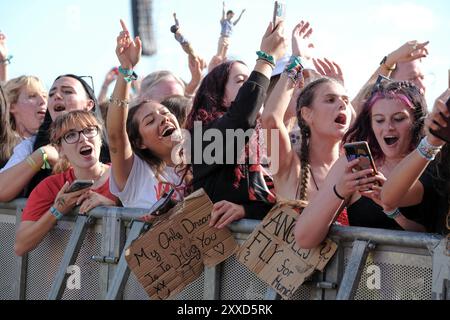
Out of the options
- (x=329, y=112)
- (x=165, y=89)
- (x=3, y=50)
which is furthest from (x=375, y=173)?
(x=3, y=50)

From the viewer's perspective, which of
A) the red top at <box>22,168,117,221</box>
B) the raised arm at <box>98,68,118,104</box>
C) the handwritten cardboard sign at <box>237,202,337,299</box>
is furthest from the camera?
the raised arm at <box>98,68,118,104</box>

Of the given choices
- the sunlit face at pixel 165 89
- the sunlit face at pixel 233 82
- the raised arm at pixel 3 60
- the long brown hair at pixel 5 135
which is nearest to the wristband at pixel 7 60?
the raised arm at pixel 3 60

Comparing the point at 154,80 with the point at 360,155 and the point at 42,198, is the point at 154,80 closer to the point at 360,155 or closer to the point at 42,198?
the point at 42,198

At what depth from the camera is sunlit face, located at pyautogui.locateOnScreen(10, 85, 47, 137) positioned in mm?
7773

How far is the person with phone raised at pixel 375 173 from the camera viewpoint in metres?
4.16

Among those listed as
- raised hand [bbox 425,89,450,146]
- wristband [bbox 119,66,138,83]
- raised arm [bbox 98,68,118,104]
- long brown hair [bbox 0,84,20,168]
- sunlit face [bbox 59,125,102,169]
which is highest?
raised hand [bbox 425,89,450,146]

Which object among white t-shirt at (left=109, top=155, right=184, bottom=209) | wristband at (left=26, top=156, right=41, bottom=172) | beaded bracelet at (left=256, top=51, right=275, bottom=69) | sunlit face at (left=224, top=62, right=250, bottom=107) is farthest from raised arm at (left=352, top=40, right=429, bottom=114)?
wristband at (left=26, top=156, right=41, bottom=172)

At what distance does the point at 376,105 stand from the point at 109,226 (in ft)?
5.45

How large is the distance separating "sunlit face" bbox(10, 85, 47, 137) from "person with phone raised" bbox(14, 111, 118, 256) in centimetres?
150

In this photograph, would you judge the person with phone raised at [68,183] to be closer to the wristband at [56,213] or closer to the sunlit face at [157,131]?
the wristband at [56,213]

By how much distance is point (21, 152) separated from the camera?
6883mm

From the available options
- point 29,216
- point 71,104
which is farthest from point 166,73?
point 29,216

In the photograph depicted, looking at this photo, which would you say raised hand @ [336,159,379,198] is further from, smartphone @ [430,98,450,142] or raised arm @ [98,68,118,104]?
raised arm @ [98,68,118,104]
